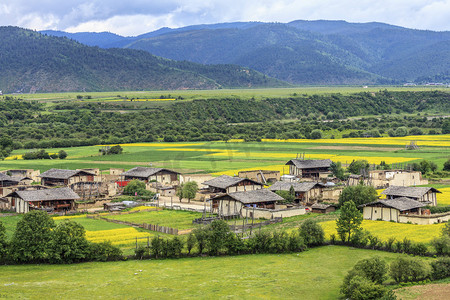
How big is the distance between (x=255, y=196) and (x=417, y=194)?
498 inches

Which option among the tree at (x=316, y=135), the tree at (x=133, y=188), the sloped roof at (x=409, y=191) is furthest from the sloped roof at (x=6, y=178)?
the tree at (x=316, y=135)

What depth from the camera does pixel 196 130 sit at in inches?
5271

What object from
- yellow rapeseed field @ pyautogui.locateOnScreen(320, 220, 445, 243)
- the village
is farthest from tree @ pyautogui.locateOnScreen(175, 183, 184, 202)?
yellow rapeseed field @ pyautogui.locateOnScreen(320, 220, 445, 243)

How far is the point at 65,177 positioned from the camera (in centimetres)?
6938

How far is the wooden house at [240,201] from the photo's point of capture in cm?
5244

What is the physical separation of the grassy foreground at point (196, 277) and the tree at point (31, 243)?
0.82 m

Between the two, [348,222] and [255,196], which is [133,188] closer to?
[255,196]

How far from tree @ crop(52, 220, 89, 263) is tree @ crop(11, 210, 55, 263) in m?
0.39

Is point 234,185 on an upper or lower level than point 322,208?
upper

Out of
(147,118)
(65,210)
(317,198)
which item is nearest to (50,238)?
(65,210)

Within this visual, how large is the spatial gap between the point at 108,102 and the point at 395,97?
267ft

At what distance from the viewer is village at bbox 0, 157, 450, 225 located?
5019cm

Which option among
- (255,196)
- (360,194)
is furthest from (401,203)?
(255,196)

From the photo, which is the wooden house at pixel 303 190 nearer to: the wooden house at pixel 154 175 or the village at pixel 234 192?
the village at pixel 234 192
